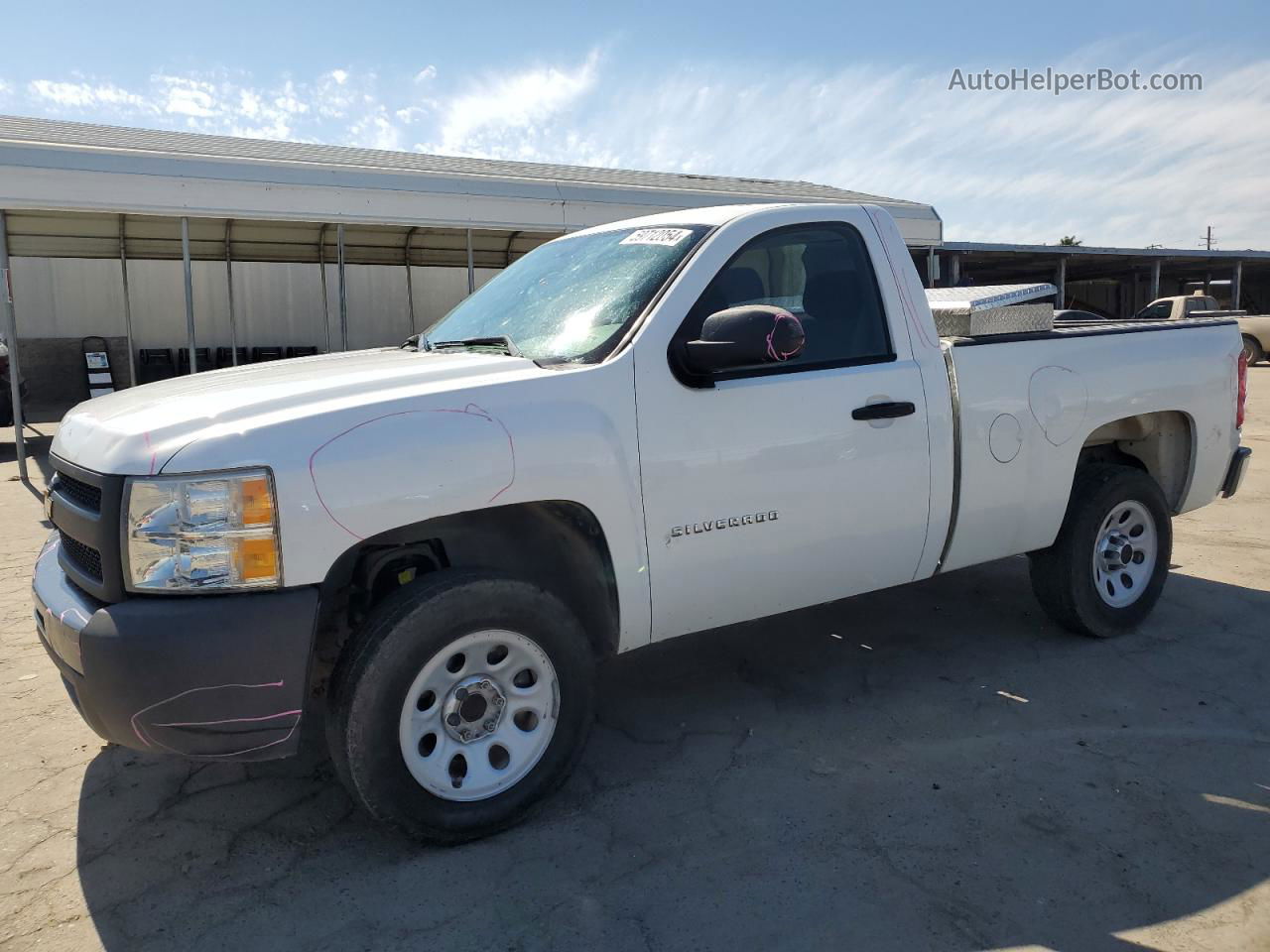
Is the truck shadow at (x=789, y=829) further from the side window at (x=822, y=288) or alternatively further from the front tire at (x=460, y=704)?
the side window at (x=822, y=288)

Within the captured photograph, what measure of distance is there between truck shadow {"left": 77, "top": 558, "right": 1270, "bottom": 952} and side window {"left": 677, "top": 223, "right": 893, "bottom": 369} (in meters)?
1.52

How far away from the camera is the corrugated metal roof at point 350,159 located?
11289 mm

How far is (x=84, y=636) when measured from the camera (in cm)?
251

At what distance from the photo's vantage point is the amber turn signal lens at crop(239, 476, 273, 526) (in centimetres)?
249

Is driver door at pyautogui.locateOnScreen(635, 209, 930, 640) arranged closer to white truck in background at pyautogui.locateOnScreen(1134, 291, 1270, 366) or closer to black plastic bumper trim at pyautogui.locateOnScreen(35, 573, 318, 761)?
black plastic bumper trim at pyautogui.locateOnScreen(35, 573, 318, 761)

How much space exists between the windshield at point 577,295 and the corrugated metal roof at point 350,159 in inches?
253

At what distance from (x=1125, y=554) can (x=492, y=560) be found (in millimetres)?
3350

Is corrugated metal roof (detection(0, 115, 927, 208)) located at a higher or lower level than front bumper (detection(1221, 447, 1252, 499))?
higher

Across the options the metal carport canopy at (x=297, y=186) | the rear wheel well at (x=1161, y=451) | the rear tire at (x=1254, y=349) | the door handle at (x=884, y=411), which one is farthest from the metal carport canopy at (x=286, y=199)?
the rear tire at (x=1254, y=349)

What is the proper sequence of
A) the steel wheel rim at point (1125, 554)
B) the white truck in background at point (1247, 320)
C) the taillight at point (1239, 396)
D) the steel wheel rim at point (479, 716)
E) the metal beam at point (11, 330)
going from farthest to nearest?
the white truck in background at point (1247, 320), the metal beam at point (11, 330), the taillight at point (1239, 396), the steel wheel rim at point (1125, 554), the steel wheel rim at point (479, 716)

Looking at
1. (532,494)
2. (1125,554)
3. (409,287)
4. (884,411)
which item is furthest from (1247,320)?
(532,494)

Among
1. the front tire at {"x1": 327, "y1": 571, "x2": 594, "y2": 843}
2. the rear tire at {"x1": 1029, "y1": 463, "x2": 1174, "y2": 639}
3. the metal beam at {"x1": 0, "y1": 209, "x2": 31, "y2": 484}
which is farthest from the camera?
the metal beam at {"x1": 0, "y1": 209, "x2": 31, "y2": 484}

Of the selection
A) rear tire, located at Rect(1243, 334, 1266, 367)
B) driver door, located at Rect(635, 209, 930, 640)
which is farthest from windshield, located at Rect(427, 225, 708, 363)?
rear tire, located at Rect(1243, 334, 1266, 367)

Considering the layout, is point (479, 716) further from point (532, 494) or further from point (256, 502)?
point (256, 502)
